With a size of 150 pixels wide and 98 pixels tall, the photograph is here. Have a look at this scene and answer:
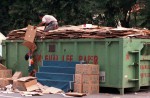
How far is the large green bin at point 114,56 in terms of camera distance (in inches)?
532

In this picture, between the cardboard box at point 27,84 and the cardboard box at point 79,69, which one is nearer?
the cardboard box at point 79,69

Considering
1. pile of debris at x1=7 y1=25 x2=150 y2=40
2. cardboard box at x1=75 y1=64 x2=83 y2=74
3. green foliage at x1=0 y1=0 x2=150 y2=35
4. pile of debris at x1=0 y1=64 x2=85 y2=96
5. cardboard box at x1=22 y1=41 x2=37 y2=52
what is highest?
green foliage at x1=0 y1=0 x2=150 y2=35

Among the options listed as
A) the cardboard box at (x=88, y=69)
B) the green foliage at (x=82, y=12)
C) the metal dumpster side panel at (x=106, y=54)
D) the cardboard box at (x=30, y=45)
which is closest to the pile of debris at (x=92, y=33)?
the metal dumpster side panel at (x=106, y=54)

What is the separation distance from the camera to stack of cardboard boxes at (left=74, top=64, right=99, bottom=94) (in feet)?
45.1

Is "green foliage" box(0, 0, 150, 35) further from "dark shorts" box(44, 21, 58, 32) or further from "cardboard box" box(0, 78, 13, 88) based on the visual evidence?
"cardboard box" box(0, 78, 13, 88)

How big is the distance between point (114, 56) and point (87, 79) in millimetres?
1131

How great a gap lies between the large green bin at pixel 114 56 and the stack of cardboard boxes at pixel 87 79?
293mm

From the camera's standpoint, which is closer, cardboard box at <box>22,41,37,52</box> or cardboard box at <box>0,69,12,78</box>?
cardboard box at <box>22,41,37,52</box>

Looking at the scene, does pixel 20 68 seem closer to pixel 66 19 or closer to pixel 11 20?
pixel 66 19

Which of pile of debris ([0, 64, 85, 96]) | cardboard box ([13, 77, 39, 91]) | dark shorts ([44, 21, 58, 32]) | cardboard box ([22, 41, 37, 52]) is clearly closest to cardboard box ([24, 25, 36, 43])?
cardboard box ([22, 41, 37, 52])

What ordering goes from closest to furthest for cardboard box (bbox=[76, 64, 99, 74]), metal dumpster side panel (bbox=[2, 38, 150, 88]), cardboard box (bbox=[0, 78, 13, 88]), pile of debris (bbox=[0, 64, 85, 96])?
metal dumpster side panel (bbox=[2, 38, 150, 88]) → cardboard box (bbox=[76, 64, 99, 74]) → pile of debris (bbox=[0, 64, 85, 96]) → cardboard box (bbox=[0, 78, 13, 88])

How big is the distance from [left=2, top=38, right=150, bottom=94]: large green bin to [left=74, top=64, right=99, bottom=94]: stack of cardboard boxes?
0.29 meters

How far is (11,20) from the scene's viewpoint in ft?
94.8

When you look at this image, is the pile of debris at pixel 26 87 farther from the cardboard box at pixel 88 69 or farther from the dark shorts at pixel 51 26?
the dark shorts at pixel 51 26
